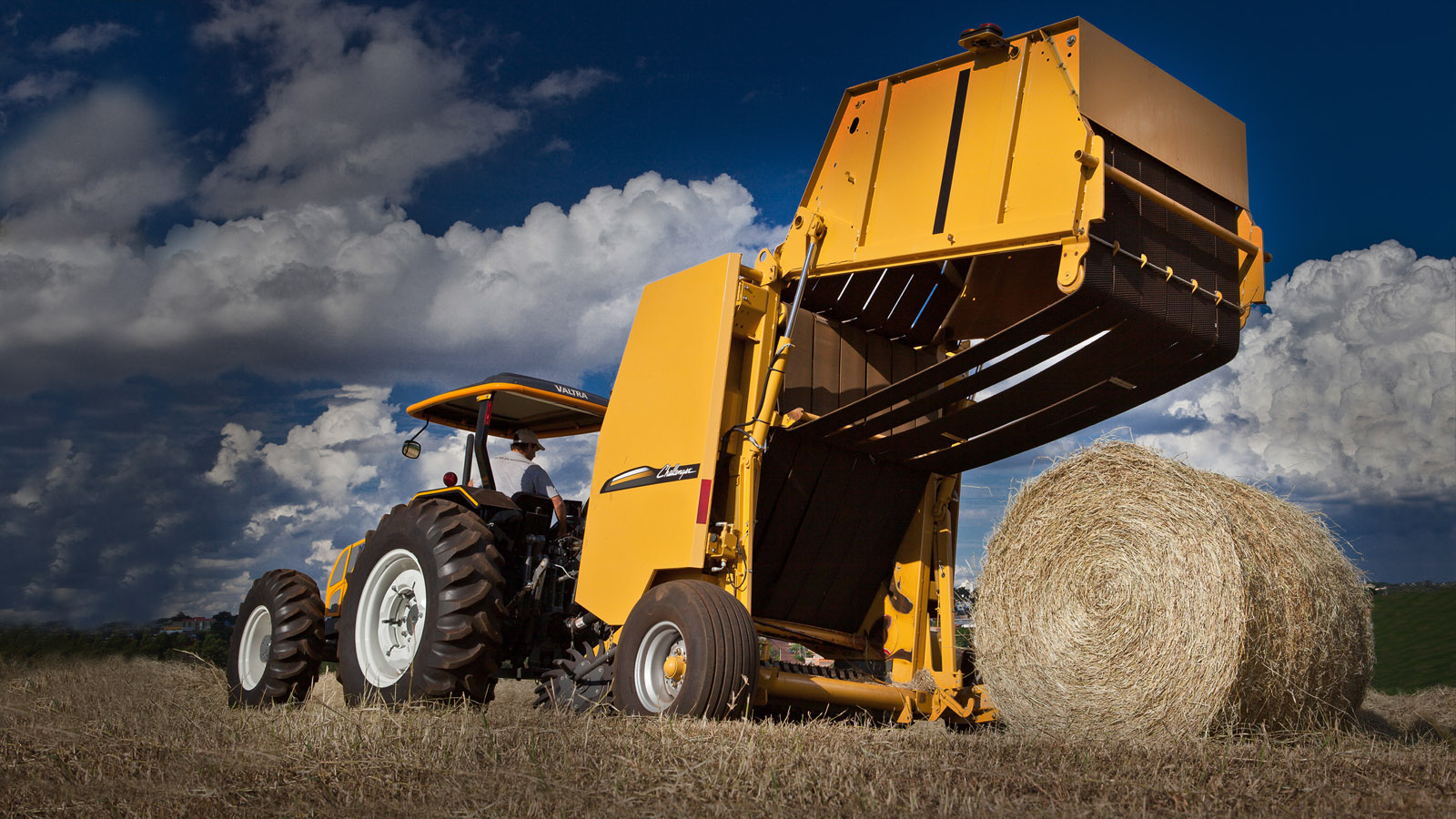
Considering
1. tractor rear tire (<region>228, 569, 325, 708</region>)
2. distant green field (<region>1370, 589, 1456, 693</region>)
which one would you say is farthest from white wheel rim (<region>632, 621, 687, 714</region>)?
distant green field (<region>1370, 589, 1456, 693</region>)

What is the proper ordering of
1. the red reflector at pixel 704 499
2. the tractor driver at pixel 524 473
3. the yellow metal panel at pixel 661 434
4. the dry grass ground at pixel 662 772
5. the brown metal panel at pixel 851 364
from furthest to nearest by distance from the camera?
the tractor driver at pixel 524 473, the brown metal panel at pixel 851 364, the yellow metal panel at pixel 661 434, the red reflector at pixel 704 499, the dry grass ground at pixel 662 772

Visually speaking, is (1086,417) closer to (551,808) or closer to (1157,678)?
(1157,678)

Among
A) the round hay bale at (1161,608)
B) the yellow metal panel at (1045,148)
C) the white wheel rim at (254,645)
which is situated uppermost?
the yellow metal panel at (1045,148)

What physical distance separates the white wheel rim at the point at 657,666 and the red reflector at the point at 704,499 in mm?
536

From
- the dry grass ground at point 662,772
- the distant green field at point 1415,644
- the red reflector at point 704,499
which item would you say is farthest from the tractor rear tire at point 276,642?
the distant green field at point 1415,644

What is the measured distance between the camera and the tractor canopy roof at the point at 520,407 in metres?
6.78

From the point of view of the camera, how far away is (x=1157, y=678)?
4.55 metres

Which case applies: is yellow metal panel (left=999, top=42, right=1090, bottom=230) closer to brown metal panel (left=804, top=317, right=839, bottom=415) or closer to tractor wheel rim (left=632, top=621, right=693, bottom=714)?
brown metal panel (left=804, top=317, right=839, bottom=415)

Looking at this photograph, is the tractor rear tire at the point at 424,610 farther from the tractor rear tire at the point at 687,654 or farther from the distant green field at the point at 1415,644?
the distant green field at the point at 1415,644

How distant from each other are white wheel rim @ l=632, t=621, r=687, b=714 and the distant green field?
4.95 meters

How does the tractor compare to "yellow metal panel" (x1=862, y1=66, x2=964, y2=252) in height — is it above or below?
below

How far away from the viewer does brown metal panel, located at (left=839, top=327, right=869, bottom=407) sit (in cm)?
575

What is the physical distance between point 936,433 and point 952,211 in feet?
4.09

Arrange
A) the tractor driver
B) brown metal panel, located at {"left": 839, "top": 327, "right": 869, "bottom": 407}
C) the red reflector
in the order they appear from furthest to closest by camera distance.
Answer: the tractor driver → brown metal panel, located at {"left": 839, "top": 327, "right": 869, "bottom": 407} → the red reflector
